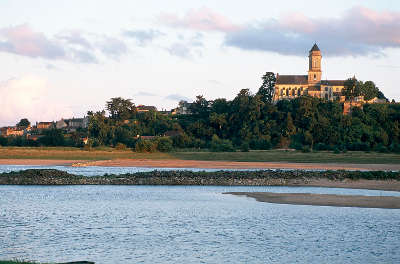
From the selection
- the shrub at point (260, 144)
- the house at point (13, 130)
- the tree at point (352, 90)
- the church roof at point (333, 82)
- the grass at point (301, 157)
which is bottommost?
the grass at point (301, 157)

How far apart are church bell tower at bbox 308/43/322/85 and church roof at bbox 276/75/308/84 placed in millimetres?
1425

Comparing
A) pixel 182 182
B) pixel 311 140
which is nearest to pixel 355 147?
pixel 311 140

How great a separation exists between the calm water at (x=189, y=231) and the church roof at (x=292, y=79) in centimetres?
10463

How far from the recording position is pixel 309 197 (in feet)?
119

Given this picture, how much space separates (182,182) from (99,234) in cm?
2328

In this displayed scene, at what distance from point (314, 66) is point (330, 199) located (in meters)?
111

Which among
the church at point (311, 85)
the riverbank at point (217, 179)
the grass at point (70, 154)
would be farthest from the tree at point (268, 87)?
the riverbank at point (217, 179)

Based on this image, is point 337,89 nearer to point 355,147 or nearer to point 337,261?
point 355,147

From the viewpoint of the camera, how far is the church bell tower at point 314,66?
141m

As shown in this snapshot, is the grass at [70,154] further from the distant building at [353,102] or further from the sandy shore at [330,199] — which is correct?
the distant building at [353,102]

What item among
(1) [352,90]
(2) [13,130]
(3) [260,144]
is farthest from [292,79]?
(2) [13,130]

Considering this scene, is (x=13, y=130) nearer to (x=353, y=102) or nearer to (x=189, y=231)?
(x=353, y=102)

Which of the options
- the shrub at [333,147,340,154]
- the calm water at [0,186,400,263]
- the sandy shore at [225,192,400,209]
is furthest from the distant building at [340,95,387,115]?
the calm water at [0,186,400,263]

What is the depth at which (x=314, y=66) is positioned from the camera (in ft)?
465
